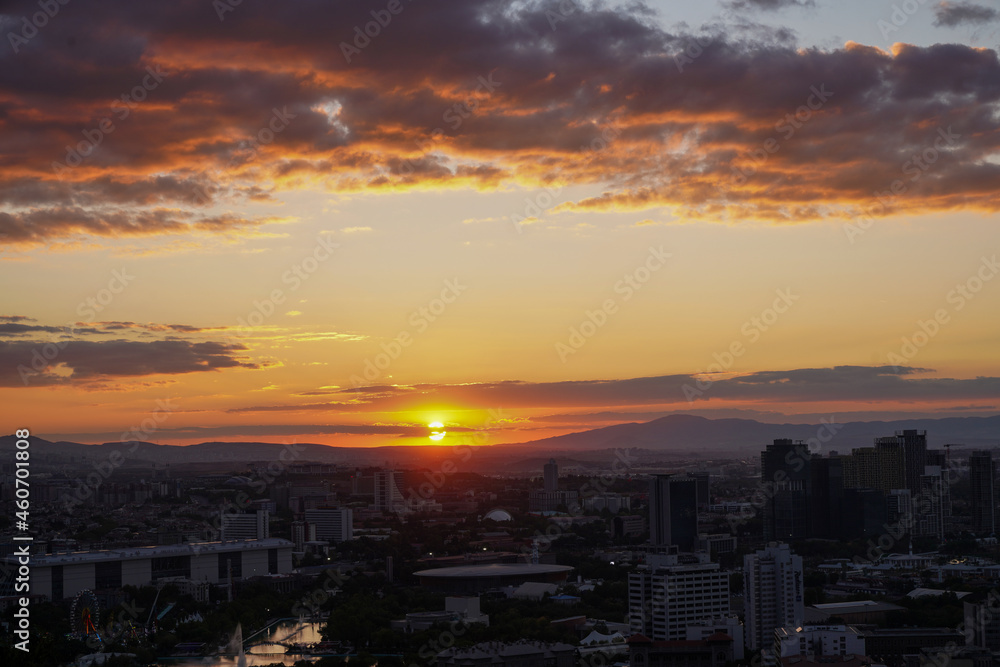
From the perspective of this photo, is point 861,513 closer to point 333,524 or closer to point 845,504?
point 845,504

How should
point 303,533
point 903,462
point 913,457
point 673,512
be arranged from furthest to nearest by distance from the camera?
point 913,457 < point 903,462 < point 303,533 < point 673,512

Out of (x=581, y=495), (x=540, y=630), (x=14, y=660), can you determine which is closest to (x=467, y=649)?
(x=540, y=630)

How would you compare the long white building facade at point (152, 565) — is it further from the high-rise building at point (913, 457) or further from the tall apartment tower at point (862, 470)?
the high-rise building at point (913, 457)

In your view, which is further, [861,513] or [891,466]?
[891,466]

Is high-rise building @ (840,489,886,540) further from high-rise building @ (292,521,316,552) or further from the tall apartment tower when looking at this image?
high-rise building @ (292,521,316,552)

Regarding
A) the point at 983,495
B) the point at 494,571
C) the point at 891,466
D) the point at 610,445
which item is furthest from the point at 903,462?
the point at 610,445

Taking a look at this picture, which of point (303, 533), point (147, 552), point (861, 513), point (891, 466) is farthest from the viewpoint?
point (891, 466)

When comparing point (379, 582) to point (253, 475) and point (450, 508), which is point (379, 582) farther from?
point (253, 475)

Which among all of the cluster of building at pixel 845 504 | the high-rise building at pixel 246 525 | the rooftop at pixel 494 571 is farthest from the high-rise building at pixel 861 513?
the high-rise building at pixel 246 525
